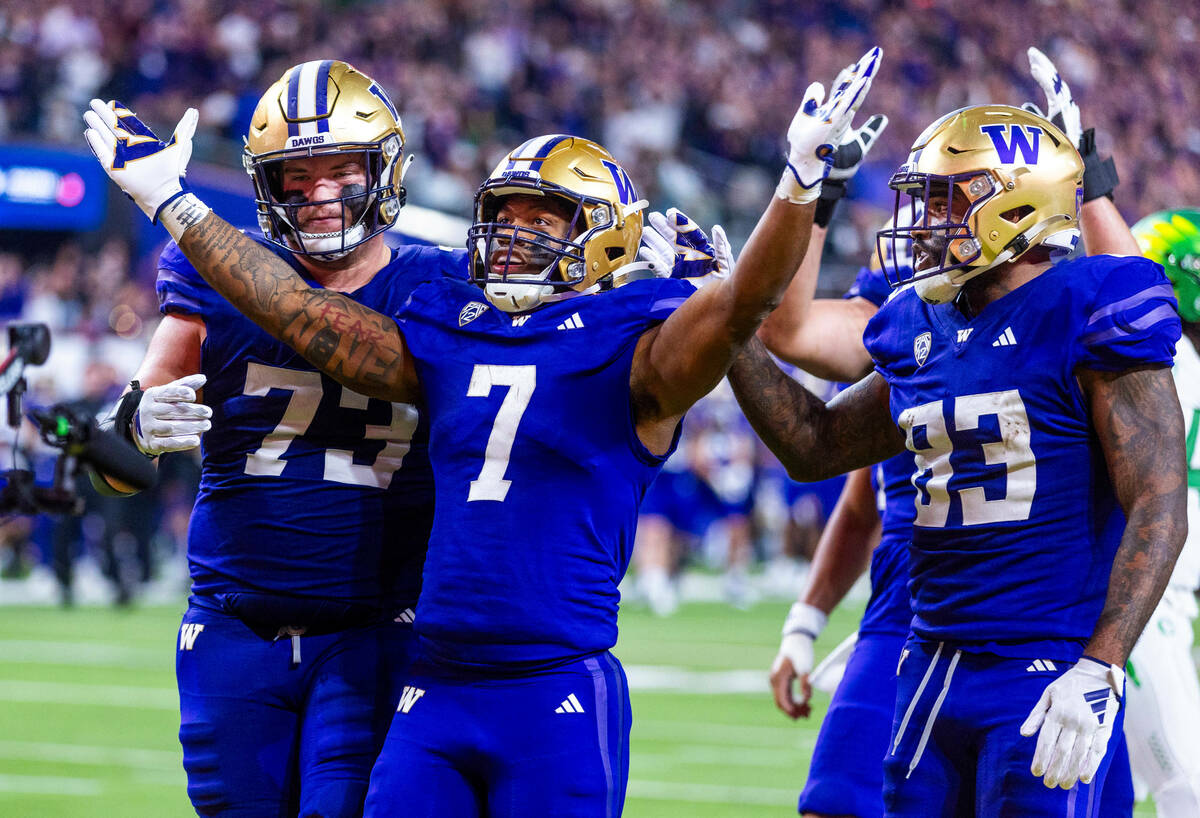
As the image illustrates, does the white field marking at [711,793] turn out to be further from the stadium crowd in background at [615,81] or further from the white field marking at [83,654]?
the stadium crowd in background at [615,81]

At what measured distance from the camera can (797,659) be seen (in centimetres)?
436

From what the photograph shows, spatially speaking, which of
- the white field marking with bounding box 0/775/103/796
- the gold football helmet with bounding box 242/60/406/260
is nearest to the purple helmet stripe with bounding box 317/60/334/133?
the gold football helmet with bounding box 242/60/406/260

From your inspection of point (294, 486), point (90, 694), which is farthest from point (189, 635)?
point (90, 694)

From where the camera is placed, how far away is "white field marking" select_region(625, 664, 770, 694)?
8.98m

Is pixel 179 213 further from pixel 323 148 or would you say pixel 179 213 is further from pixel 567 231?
pixel 567 231

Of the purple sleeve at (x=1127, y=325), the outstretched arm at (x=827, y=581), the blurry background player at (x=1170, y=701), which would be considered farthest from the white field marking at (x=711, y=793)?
the purple sleeve at (x=1127, y=325)

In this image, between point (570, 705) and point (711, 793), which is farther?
point (711, 793)

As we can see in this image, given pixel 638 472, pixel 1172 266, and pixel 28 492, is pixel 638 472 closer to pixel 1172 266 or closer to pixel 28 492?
pixel 28 492

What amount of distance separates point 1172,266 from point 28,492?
317 cm

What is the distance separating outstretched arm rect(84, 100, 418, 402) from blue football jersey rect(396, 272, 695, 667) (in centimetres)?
11

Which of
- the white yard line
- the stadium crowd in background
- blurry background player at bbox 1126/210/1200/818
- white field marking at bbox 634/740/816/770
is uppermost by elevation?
the stadium crowd in background

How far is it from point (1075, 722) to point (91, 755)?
214 inches

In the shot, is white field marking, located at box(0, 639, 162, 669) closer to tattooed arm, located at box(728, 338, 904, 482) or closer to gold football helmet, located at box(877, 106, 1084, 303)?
tattooed arm, located at box(728, 338, 904, 482)

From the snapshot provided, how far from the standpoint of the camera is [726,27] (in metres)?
19.9
